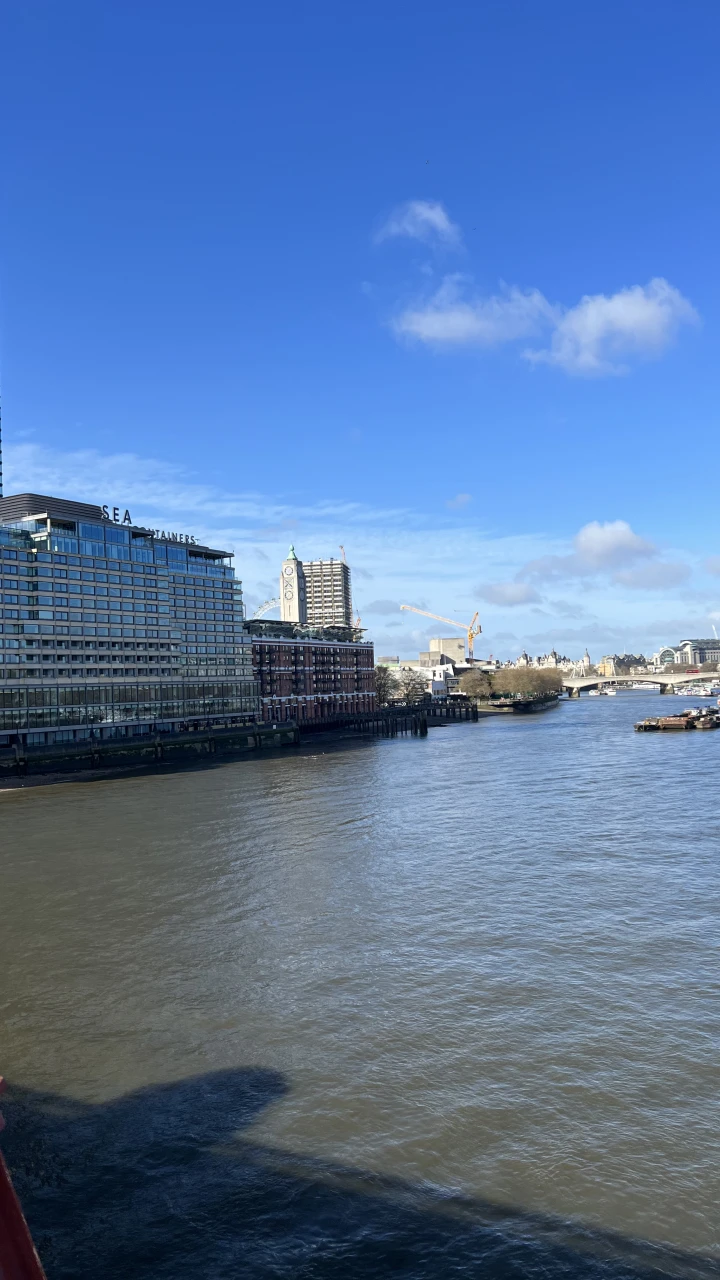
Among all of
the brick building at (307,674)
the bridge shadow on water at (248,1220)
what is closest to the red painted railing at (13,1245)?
the bridge shadow on water at (248,1220)

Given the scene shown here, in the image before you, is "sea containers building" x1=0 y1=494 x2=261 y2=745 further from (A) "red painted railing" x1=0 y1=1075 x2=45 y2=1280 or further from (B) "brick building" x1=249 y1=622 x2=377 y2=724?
(A) "red painted railing" x1=0 y1=1075 x2=45 y2=1280

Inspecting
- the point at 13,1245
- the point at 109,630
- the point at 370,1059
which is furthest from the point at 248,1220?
the point at 109,630

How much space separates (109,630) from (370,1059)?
99605 millimetres

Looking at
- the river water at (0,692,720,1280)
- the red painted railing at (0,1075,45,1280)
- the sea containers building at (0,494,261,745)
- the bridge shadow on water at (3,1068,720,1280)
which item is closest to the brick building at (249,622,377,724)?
the sea containers building at (0,494,261,745)

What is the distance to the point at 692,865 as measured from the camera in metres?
31.6

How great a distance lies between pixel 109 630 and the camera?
361 feet

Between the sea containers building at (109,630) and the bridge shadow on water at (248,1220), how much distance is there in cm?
8722

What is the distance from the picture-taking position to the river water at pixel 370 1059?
11453 mm

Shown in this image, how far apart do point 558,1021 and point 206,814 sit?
36371mm

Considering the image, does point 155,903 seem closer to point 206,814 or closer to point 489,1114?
point 489,1114

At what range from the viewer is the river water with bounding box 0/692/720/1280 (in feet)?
37.6

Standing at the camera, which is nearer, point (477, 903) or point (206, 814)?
point (477, 903)

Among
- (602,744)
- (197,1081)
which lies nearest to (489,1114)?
(197,1081)

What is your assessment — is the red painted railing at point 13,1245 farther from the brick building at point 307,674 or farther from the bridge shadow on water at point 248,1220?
the brick building at point 307,674
